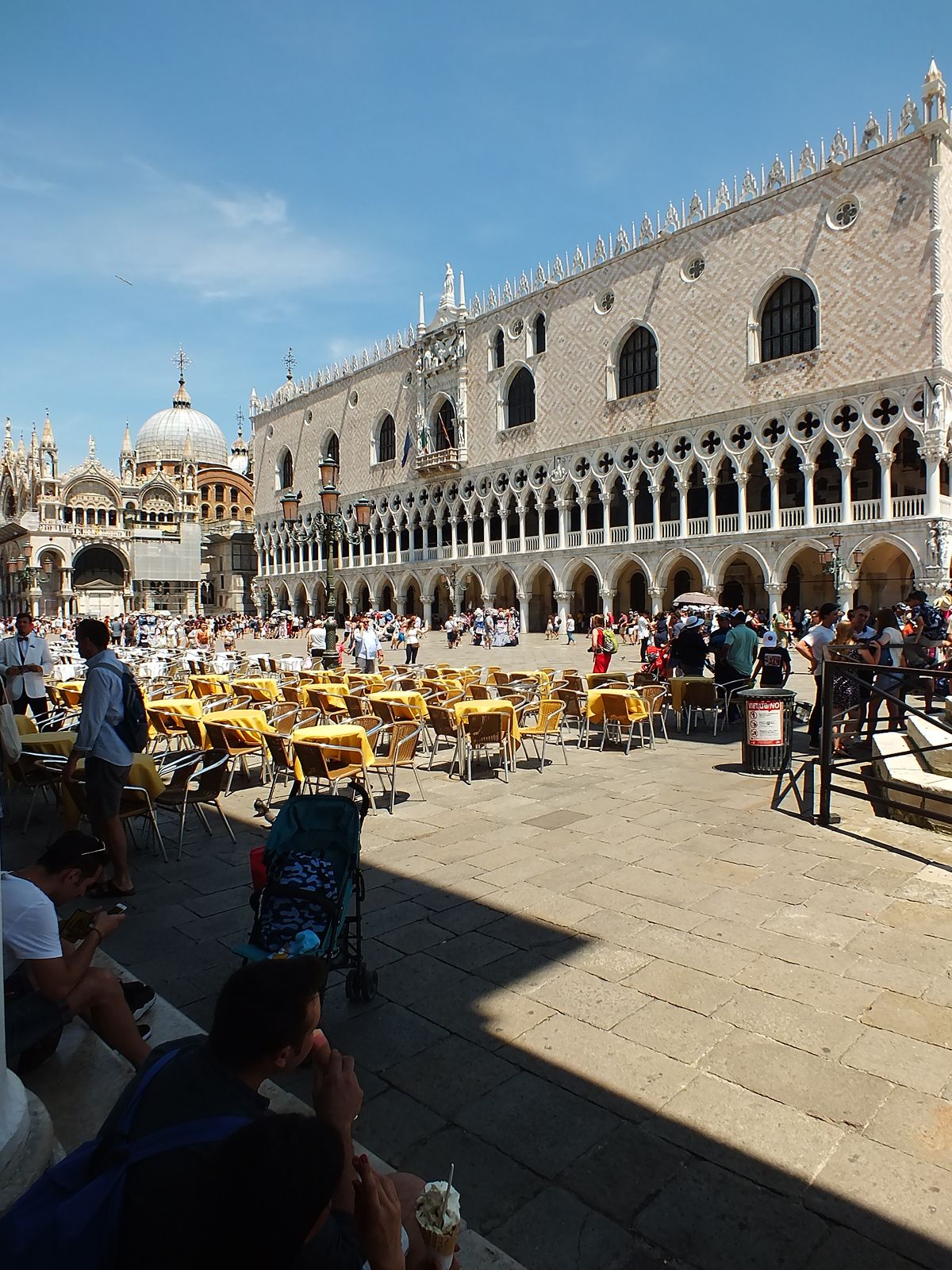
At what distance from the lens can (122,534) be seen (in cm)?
5953

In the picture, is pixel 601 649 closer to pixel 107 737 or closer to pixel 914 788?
pixel 914 788

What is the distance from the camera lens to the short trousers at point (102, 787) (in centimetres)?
463

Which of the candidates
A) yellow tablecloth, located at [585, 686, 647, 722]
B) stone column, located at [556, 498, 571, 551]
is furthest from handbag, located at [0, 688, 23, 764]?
stone column, located at [556, 498, 571, 551]

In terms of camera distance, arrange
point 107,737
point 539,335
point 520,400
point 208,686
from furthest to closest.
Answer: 1. point 520,400
2. point 539,335
3. point 208,686
4. point 107,737

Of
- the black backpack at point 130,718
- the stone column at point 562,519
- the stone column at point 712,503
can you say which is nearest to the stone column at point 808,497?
the stone column at point 712,503

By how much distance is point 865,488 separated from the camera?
27828 mm

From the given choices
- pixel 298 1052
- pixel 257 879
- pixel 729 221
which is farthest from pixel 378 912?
pixel 729 221

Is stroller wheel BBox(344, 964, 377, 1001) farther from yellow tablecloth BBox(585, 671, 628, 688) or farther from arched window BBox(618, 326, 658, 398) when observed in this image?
arched window BBox(618, 326, 658, 398)

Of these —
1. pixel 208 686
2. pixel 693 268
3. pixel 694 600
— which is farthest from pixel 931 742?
pixel 693 268

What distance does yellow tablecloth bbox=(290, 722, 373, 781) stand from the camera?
6.05 metres

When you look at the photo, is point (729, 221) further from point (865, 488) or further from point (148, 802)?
point (148, 802)

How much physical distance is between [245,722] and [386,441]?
37.4 metres

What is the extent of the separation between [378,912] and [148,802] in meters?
1.93

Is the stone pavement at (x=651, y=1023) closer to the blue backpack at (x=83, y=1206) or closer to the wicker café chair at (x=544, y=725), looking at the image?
the blue backpack at (x=83, y=1206)
